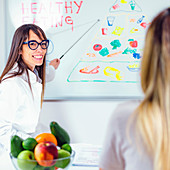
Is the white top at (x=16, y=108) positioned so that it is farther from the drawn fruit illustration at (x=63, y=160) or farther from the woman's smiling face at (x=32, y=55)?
the drawn fruit illustration at (x=63, y=160)

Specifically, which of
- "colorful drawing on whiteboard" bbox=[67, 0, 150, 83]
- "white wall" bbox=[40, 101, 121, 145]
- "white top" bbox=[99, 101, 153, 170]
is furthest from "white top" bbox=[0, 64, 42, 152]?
"white top" bbox=[99, 101, 153, 170]

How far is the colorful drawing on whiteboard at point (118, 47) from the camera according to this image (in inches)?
77.9

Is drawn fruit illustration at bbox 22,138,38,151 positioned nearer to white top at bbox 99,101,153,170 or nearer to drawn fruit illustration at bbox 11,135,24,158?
drawn fruit illustration at bbox 11,135,24,158

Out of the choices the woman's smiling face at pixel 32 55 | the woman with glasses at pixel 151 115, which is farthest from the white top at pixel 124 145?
the woman's smiling face at pixel 32 55

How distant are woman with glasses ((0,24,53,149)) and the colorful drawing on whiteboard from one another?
1.15ft

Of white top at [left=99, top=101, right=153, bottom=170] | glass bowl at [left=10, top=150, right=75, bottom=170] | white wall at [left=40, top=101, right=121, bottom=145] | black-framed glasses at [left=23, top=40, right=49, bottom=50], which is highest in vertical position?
black-framed glasses at [left=23, top=40, right=49, bottom=50]

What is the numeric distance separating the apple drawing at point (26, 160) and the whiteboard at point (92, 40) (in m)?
1.18

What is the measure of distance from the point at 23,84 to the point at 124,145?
1238mm

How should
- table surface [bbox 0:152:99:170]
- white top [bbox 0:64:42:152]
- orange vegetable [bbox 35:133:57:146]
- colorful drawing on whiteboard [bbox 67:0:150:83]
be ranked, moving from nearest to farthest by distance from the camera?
orange vegetable [bbox 35:133:57:146] < table surface [bbox 0:152:99:170] < white top [bbox 0:64:42:152] < colorful drawing on whiteboard [bbox 67:0:150:83]

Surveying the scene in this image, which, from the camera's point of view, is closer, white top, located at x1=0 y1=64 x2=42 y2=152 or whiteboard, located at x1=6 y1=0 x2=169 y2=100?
white top, located at x1=0 y1=64 x2=42 y2=152

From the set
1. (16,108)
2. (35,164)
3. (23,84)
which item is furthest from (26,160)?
(23,84)

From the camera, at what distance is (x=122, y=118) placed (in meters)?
0.66

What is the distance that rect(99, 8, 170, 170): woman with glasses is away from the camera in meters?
0.62

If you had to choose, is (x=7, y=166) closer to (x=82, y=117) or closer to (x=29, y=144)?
(x=29, y=144)
